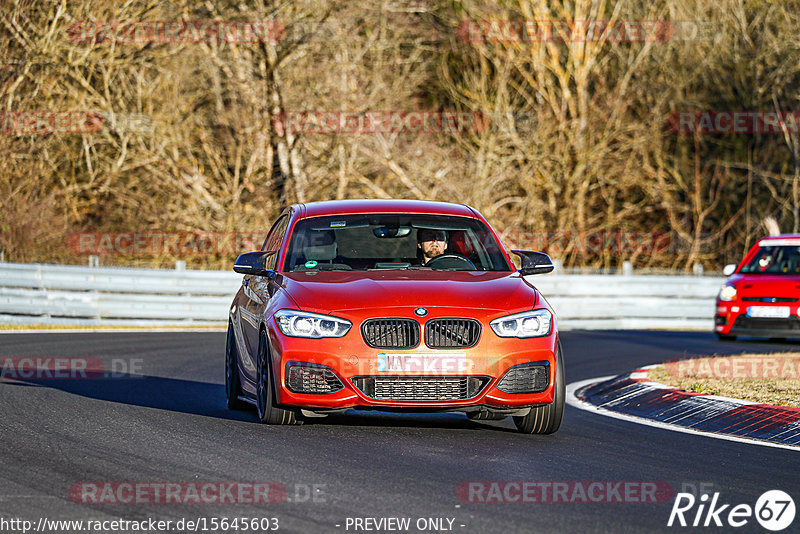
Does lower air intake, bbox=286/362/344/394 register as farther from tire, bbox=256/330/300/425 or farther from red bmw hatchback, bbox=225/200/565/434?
tire, bbox=256/330/300/425

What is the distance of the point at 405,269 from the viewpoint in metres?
9.05

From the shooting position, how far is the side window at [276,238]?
9.77m

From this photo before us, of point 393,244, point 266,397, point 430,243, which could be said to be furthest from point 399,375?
point 430,243

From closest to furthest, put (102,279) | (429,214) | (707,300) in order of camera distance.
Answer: (429,214) < (102,279) < (707,300)

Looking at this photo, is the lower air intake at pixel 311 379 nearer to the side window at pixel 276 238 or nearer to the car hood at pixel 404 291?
the car hood at pixel 404 291

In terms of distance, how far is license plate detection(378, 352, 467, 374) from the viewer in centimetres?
798

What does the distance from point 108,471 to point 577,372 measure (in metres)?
8.30

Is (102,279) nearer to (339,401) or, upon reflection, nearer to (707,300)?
(707,300)

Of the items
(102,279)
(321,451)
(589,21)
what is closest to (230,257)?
(102,279)

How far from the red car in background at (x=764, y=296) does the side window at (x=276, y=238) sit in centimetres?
1025

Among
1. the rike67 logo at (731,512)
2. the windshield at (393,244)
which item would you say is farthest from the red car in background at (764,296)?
the rike67 logo at (731,512)

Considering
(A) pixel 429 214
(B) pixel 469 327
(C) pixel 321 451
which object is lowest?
(C) pixel 321 451

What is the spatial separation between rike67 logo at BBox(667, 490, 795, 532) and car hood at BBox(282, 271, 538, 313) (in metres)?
2.28

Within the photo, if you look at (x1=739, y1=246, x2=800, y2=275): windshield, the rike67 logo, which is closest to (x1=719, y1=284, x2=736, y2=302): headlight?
(x1=739, y1=246, x2=800, y2=275): windshield
